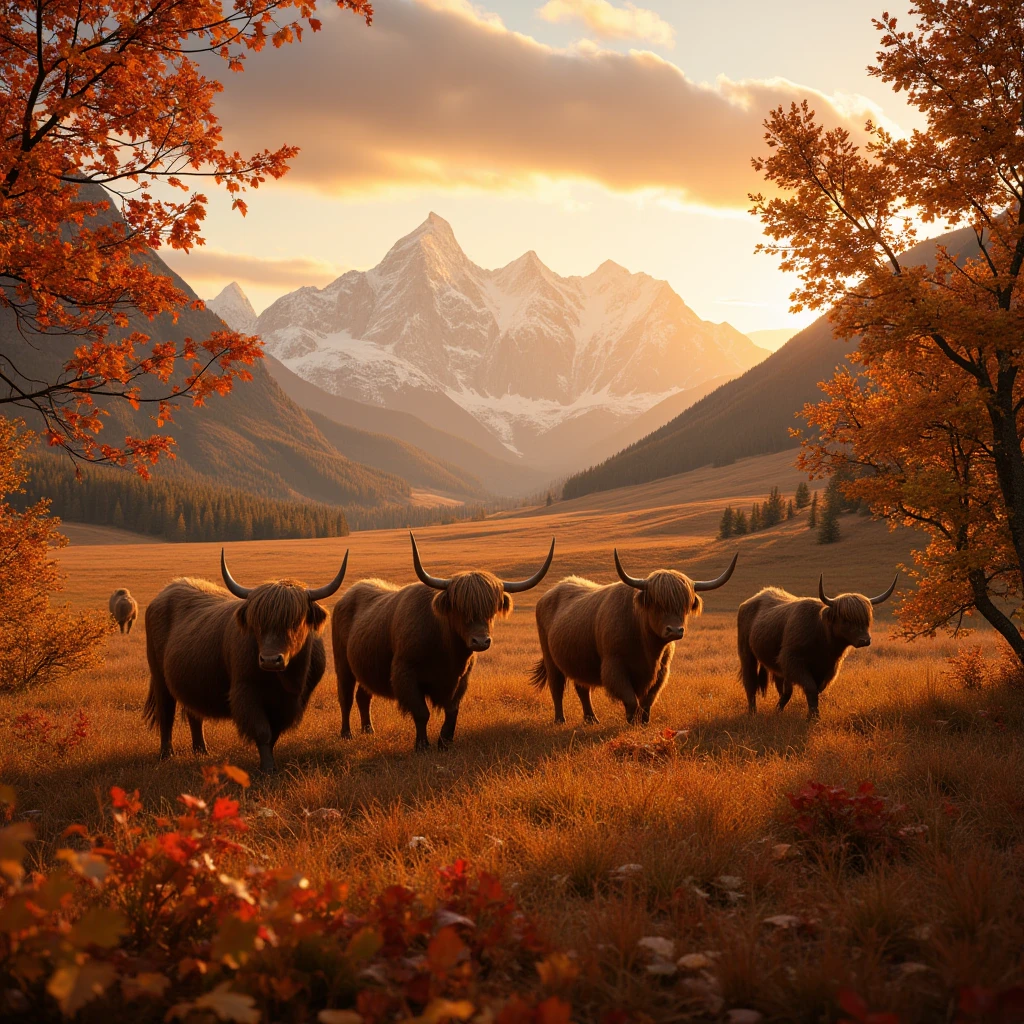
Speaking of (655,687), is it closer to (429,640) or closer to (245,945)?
(429,640)

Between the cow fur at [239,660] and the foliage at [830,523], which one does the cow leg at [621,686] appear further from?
the foliage at [830,523]

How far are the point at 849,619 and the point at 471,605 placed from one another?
634 cm

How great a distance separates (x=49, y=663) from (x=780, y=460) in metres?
162

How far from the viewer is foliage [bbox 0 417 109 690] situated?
41.6 ft

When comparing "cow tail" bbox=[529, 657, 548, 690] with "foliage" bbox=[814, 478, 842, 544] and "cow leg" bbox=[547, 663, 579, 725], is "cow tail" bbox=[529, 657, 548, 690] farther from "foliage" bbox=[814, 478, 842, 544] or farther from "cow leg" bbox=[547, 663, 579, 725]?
"foliage" bbox=[814, 478, 842, 544]

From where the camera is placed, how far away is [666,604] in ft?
33.2

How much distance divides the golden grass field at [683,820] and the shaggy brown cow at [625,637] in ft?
1.77

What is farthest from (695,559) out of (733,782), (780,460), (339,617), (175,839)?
(780,460)

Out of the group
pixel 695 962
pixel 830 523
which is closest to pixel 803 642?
pixel 695 962

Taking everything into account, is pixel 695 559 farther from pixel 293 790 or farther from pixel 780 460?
pixel 780 460

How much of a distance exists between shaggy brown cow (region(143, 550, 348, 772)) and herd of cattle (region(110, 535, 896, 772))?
0.06 ft

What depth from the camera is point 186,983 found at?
3176mm

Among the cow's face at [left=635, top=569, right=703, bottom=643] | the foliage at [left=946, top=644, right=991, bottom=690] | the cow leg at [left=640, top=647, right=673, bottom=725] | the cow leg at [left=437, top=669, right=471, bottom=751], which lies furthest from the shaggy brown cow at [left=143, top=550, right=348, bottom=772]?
the foliage at [left=946, top=644, right=991, bottom=690]

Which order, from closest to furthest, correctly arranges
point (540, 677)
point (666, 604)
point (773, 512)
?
point (666, 604) → point (540, 677) → point (773, 512)
